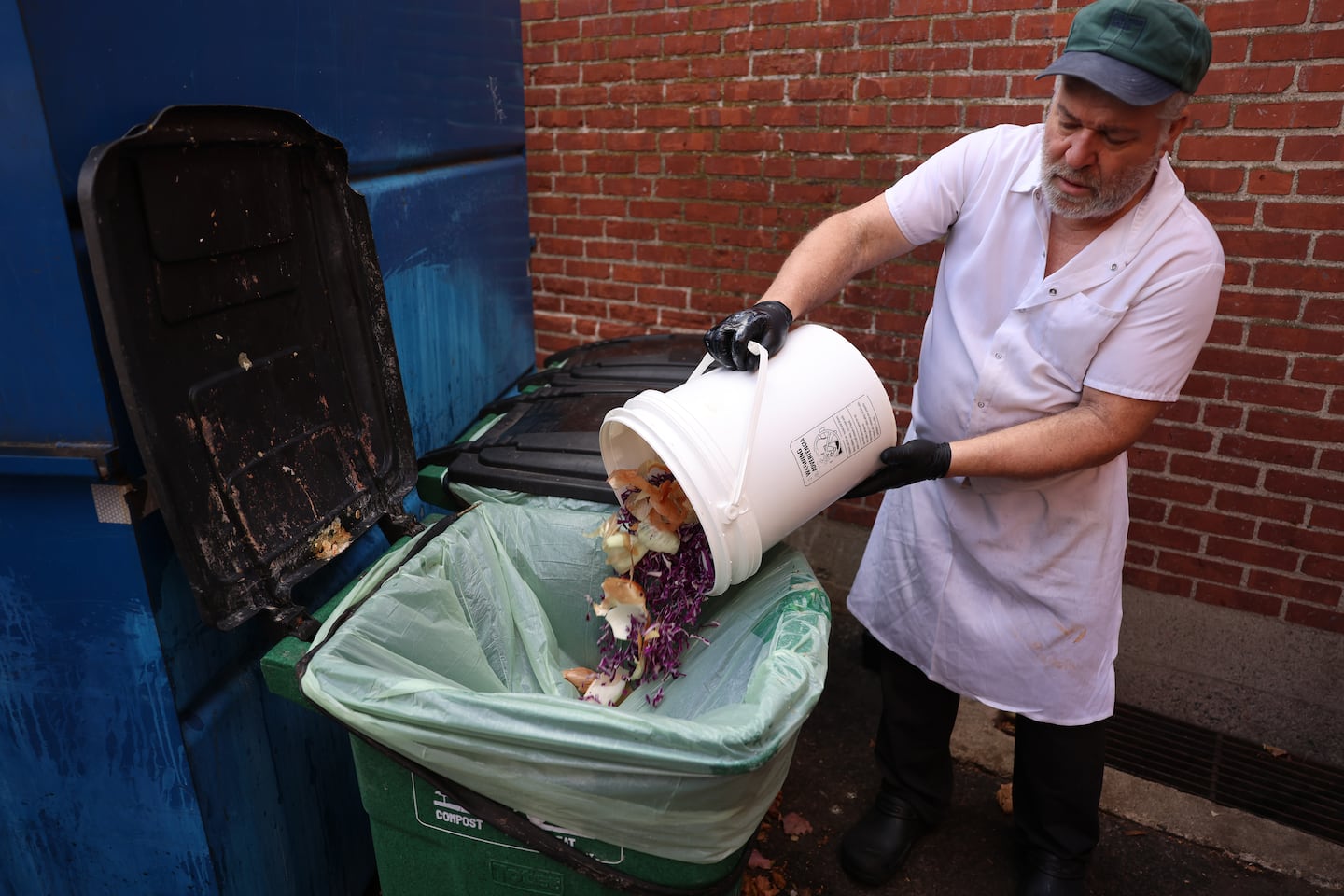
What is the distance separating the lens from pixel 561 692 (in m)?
1.96

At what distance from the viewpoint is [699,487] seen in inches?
57.6

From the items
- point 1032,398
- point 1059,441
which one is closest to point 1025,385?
point 1032,398

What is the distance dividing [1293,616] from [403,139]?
9.96ft

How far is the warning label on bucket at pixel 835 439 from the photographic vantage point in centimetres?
159

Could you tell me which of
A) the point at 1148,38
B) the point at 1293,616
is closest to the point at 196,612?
the point at 1148,38

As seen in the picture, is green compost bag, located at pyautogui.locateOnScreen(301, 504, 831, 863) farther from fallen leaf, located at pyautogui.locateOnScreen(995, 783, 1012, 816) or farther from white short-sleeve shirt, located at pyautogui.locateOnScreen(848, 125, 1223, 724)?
fallen leaf, located at pyautogui.locateOnScreen(995, 783, 1012, 816)

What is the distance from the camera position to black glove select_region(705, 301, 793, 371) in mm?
1628

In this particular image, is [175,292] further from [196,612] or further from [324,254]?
[196,612]

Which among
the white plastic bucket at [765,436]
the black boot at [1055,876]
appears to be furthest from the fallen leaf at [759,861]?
the white plastic bucket at [765,436]

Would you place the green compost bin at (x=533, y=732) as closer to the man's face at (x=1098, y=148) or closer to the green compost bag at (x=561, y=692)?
Result: the green compost bag at (x=561, y=692)

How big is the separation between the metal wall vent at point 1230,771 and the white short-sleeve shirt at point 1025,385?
969mm

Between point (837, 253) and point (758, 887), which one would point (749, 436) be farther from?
point (758, 887)

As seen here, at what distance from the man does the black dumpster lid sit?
2.63 ft

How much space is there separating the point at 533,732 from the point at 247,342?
89 cm
